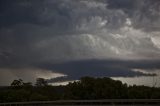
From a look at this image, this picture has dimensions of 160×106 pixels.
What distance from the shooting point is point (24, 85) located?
4281 inches

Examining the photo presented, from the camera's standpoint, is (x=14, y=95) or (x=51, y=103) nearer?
(x=51, y=103)

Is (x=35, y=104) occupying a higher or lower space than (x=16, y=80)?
lower

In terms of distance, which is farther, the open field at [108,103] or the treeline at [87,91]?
the treeline at [87,91]

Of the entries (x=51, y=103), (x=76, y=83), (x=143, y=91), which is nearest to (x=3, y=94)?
(x=76, y=83)

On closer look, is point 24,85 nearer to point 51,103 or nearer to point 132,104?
point 51,103

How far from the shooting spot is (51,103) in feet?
144

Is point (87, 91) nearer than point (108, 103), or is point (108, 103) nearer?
point (108, 103)

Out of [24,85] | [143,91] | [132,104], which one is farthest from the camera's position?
[24,85]

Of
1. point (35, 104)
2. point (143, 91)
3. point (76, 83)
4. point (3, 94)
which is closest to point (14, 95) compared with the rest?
point (3, 94)

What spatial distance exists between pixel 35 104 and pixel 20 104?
85.2 inches

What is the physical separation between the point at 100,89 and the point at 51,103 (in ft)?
119

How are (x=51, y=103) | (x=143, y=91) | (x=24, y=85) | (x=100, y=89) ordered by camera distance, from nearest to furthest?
1. (x=51, y=103)
2. (x=143, y=91)
3. (x=100, y=89)
4. (x=24, y=85)

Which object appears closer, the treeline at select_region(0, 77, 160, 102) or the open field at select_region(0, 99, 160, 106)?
the open field at select_region(0, 99, 160, 106)

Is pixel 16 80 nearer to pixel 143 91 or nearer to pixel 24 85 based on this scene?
pixel 24 85
